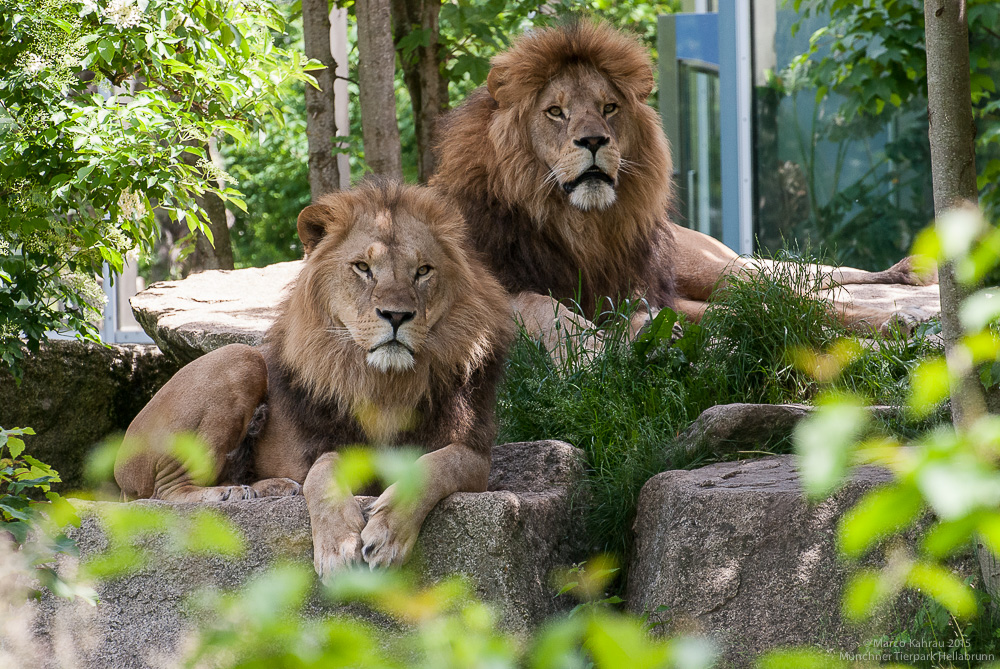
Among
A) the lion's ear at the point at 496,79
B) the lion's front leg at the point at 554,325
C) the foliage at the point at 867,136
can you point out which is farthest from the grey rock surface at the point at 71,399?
the foliage at the point at 867,136

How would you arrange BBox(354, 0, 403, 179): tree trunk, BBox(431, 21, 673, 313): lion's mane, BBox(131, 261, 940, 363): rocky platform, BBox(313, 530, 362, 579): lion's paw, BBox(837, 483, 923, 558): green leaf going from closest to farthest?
BBox(837, 483, 923, 558): green leaf < BBox(313, 530, 362, 579): lion's paw < BBox(431, 21, 673, 313): lion's mane < BBox(131, 261, 940, 363): rocky platform < BBox(354, 0, 403, 179): tree trunk

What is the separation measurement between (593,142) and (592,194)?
25 centimetres

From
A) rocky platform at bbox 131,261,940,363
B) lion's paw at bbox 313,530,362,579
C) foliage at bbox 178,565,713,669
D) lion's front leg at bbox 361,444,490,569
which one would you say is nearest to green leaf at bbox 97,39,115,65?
rocky platform at bbox 131,261,940,363

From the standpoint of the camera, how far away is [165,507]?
10.9 feet

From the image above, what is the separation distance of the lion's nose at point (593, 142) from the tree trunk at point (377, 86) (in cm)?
130

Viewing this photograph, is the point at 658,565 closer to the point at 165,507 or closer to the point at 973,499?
the point at 165,507

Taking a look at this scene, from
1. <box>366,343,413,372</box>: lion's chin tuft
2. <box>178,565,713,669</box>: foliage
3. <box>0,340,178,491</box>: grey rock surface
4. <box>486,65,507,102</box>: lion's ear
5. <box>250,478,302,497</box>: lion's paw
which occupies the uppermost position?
<box>486,65,507,102</box>: lion's ear

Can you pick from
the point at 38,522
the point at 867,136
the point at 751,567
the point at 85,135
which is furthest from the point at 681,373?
the point at 867,136

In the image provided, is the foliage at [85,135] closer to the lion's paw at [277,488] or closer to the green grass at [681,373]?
the lion's paw at [277,488]

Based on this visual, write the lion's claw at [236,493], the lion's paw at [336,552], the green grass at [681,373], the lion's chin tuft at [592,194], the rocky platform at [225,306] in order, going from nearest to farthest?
the lion's paw at [336,552], the lion's claw at [236,493], the green grass at [681,373], the lion's chin tuft at [592,194], the rocky platform at [225,306]

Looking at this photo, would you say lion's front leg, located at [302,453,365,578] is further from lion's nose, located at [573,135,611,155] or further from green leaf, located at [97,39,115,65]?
lion's nose, located at [573,135,611,155]

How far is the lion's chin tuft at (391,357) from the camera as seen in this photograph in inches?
131

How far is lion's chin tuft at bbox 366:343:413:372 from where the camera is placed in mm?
3318

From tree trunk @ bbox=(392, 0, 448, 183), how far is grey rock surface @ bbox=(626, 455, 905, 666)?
4.19m
